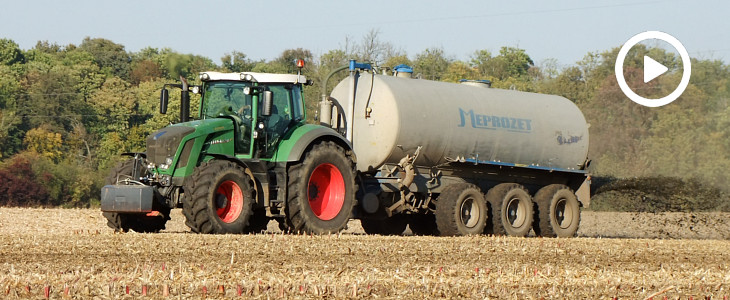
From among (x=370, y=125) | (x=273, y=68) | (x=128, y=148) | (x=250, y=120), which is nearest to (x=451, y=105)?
(x=370, y=125)

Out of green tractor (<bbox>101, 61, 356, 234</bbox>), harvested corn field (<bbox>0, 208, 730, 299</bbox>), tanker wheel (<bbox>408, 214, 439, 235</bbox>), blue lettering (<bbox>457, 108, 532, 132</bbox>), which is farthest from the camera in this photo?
tanker wheel (<bbox>408, 214, 439, 235</bbox>)

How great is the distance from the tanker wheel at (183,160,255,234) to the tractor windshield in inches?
51.1

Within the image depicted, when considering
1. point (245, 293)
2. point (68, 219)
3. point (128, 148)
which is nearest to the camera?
point (245, 293)

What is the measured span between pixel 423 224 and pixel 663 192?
20.2ft

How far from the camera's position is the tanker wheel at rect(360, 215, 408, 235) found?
2089 centimetres

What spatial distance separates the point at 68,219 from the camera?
24.7m

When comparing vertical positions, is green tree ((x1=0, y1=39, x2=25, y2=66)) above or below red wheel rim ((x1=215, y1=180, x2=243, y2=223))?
above

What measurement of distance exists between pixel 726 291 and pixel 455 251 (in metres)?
4.65

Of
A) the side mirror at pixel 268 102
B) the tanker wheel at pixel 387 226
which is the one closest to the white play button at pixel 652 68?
the tanker wheel at pixel 387 226

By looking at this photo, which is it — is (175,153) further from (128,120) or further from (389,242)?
(128,120)

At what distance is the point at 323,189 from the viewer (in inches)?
679

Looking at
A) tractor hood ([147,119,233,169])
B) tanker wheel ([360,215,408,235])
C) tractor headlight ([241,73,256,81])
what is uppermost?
tractor headlight ([241,73,256,81])

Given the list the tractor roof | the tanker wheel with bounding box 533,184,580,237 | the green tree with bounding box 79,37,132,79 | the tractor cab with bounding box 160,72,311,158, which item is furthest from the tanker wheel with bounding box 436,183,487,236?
the green tree with bounding box 79,37,132,79

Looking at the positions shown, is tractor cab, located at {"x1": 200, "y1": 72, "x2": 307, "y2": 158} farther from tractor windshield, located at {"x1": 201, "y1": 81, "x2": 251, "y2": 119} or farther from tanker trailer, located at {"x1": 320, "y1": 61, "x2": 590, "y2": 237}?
tanker trailer, located at {"x1": 320, "y1": 61, "x2": 590, "y2": 237}
